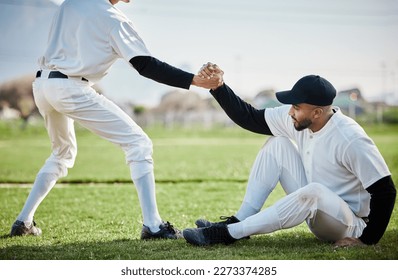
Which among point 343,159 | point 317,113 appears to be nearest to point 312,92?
point 317,113

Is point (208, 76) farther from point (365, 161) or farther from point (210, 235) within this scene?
point (365, 161)

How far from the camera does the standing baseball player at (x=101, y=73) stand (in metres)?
3.98

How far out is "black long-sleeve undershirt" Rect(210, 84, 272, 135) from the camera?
4102 millimetres

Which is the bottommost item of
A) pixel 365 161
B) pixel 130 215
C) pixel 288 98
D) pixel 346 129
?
pixel 130 215

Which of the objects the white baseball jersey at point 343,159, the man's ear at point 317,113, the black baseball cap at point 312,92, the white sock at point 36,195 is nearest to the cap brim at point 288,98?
the black baseball cap at point 312,92

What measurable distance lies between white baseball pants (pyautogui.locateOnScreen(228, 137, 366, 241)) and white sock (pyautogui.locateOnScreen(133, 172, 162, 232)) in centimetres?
55

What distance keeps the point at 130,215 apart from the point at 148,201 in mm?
1178

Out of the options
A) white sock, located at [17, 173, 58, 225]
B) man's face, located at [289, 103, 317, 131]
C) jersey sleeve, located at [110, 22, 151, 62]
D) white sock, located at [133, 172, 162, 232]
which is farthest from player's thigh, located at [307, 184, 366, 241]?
white sock, located at [17, 173, 58, 225]

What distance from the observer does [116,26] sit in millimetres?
3963

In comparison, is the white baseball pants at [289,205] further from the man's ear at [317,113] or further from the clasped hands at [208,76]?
the clasped hands at [208,76]

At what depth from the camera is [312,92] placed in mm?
3623

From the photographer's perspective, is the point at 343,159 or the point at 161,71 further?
the point at 161,71

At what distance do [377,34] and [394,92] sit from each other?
7.36 feet
